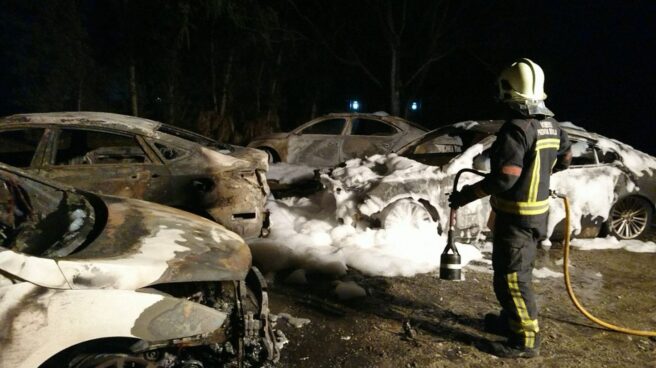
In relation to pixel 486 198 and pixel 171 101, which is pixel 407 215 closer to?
pixel 486 198

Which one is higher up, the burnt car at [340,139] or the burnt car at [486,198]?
the burnt car at [340,139]

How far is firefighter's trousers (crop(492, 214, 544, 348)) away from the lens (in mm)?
3385

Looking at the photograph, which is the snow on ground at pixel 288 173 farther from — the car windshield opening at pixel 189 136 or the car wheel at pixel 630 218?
the car wheel at pixel 630 218

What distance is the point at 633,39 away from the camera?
20.7 meters

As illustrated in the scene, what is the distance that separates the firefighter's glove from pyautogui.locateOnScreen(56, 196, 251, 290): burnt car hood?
1508 mm

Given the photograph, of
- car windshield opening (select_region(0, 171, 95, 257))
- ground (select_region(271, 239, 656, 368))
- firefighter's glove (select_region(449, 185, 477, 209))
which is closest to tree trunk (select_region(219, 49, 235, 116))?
ground (select_region(271, 239, 656, 368))

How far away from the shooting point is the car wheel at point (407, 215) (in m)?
5.54

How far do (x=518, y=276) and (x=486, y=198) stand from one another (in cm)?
229

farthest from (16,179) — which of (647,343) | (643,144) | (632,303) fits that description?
(643,144)

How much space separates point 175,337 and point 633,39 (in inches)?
937

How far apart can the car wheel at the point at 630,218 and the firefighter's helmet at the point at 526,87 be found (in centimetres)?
347

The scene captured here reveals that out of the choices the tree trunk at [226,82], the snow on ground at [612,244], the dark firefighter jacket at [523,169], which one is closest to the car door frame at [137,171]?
the dark firefighter jacket at [523,169]

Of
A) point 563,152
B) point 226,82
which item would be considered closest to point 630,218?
point 563,152

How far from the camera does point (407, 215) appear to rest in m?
5.55
